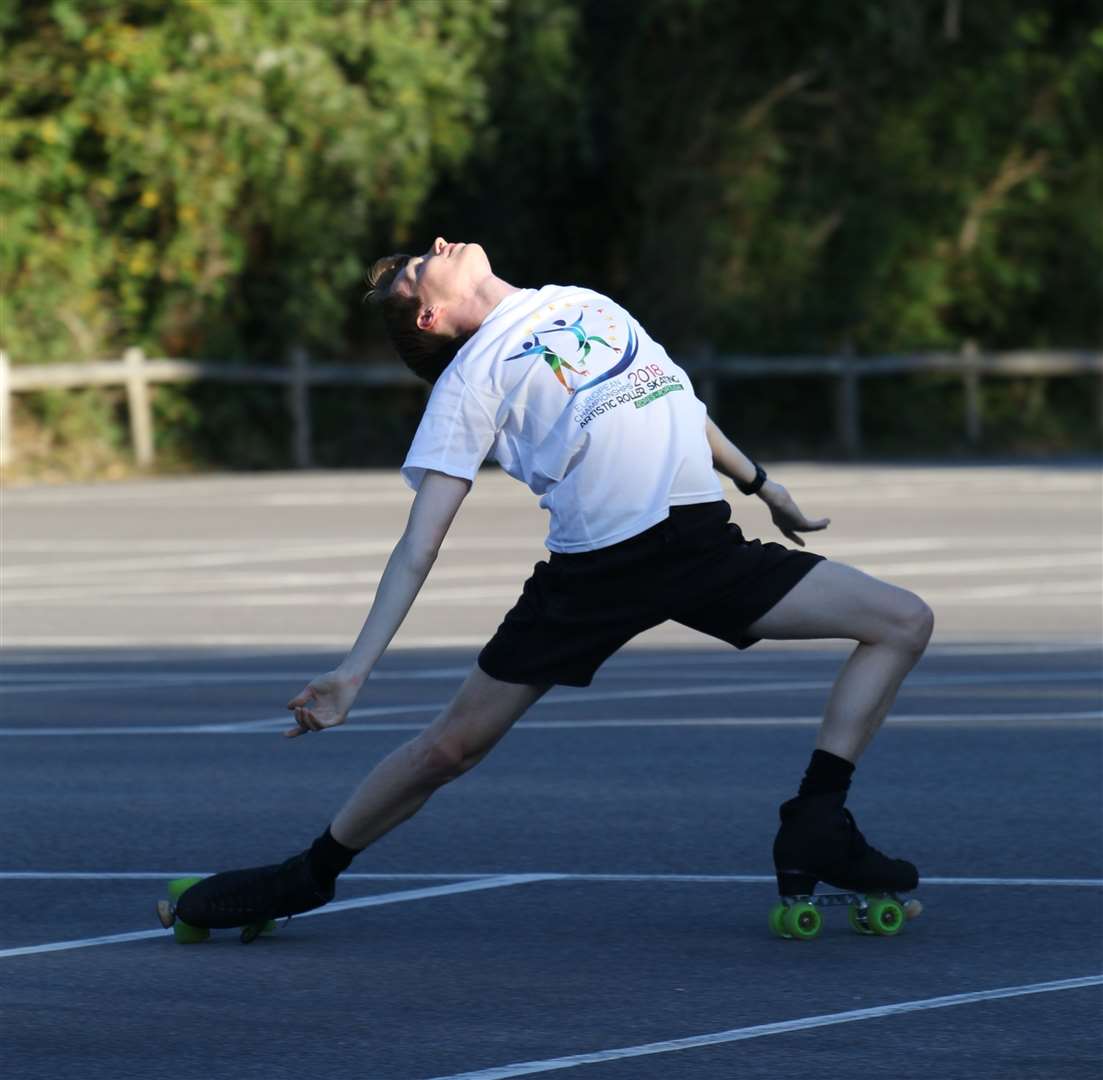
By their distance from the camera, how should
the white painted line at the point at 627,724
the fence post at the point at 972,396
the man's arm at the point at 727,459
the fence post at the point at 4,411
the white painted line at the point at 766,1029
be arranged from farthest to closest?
the fence post at the point at 972,396 → the fence post at the point at 4,411 → the white painted line at the point at 627,724 → the man's arm at the point at 727,459 → the white painted line at the point at 766,1029

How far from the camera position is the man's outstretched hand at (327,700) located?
5711mm

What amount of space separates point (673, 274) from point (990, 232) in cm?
578

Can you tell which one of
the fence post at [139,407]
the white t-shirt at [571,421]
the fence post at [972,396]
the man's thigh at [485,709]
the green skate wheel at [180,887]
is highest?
the white t-shirt at [571,421]

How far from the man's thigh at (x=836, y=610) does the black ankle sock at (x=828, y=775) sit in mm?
283

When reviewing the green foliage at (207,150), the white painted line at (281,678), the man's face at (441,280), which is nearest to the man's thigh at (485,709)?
the man's face at (441,280)

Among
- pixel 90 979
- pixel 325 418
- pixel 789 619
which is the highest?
pixel 789 619

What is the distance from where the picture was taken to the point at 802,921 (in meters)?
6.26

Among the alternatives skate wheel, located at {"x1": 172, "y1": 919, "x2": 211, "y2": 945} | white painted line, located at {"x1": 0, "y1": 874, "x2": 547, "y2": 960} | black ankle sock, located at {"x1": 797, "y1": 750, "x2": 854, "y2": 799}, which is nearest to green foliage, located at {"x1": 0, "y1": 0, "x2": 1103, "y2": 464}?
white painted line, located at {"x1": 0, "y1": 874, "x2": 547, "y2": 960}

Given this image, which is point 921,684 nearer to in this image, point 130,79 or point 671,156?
point 130,79

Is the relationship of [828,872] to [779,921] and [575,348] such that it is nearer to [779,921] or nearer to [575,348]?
[779,921]

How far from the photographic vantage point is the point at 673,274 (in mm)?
33031

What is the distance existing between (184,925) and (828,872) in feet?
4.89

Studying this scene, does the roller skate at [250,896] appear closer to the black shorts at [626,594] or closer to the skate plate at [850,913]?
the black shorts at [626,594]

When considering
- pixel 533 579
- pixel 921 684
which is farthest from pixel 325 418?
pixel 533 579
